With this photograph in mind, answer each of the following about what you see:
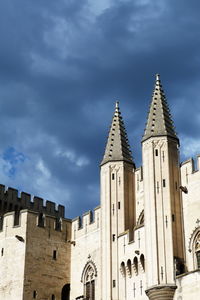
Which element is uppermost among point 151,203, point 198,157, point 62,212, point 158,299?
point 62,212

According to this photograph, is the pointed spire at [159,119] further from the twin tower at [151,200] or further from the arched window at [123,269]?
the arched window at [123,269]

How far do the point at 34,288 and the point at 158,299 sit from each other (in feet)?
34.4

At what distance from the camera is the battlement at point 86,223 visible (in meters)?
41.0

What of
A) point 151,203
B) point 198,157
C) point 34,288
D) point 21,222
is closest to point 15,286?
point 34,288

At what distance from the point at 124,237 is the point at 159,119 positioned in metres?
7.12

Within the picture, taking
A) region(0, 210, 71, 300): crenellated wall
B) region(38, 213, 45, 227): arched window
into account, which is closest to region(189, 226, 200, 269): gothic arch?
region(0, 210, 71, 300): crenellated wall

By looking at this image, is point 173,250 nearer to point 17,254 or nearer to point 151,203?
point 151,203

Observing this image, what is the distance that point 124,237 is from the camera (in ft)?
123

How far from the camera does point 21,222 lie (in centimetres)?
4172

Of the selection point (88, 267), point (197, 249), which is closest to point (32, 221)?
point (88, 267)

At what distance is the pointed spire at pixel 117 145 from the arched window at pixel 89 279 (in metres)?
6.53

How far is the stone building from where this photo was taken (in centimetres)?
3350

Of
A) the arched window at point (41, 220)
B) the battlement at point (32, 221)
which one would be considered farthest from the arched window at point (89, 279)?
the arched window at point (41, 220)

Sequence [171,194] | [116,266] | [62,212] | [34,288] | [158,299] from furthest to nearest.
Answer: [62,212], [34,288], [116,266], [171,194], [158,299]
